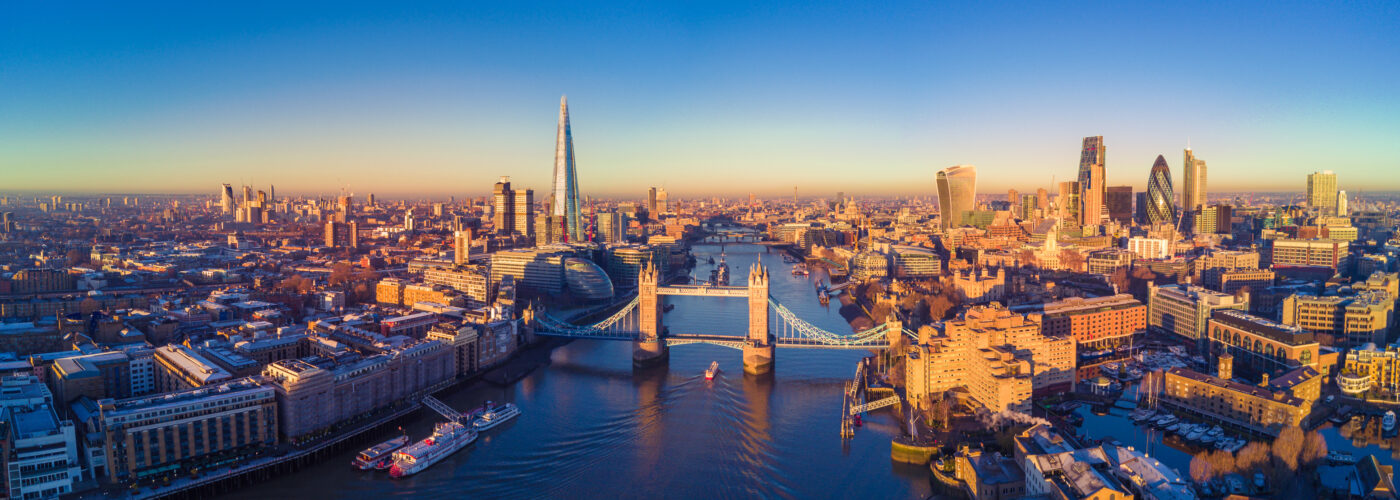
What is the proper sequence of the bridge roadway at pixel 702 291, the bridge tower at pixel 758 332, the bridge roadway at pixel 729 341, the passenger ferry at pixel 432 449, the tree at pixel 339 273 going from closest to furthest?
the passenger ferry at pixel 432 449 → the bridge tower at pixel 758 332 → the bridge roadway at pixel 729 341 → the bridge roadway at pixel 702 291 → the tree at pixel 339 273

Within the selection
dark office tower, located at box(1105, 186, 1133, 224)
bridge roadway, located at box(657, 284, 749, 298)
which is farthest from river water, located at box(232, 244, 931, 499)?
dark office tower, located at box(1105, 186, 1133, 224)

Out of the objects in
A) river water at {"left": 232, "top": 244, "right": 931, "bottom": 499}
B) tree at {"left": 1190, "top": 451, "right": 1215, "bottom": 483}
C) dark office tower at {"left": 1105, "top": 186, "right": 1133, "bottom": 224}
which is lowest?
river water at {"left": 232, "top": 244, "right": 931, "bottom": 499}

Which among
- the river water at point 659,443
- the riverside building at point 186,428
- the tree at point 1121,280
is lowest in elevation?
the river water at point 659,443

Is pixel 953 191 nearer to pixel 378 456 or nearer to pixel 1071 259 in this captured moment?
pixel 1071 259

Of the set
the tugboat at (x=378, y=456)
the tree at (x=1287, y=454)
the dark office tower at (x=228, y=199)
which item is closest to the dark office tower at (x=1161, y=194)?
the tree at (x=1287, y=454)

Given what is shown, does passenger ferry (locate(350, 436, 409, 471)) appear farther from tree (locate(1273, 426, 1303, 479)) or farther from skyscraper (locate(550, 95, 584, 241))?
skyscraper (locate(550, 95, 584, 241))

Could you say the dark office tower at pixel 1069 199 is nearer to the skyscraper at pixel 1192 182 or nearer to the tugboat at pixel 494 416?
the skyscraper at pixel 1192 182

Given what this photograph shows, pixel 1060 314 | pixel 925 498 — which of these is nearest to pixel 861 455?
pixel 925 498

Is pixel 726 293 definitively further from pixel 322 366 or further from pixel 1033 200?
pixel 1033 200
